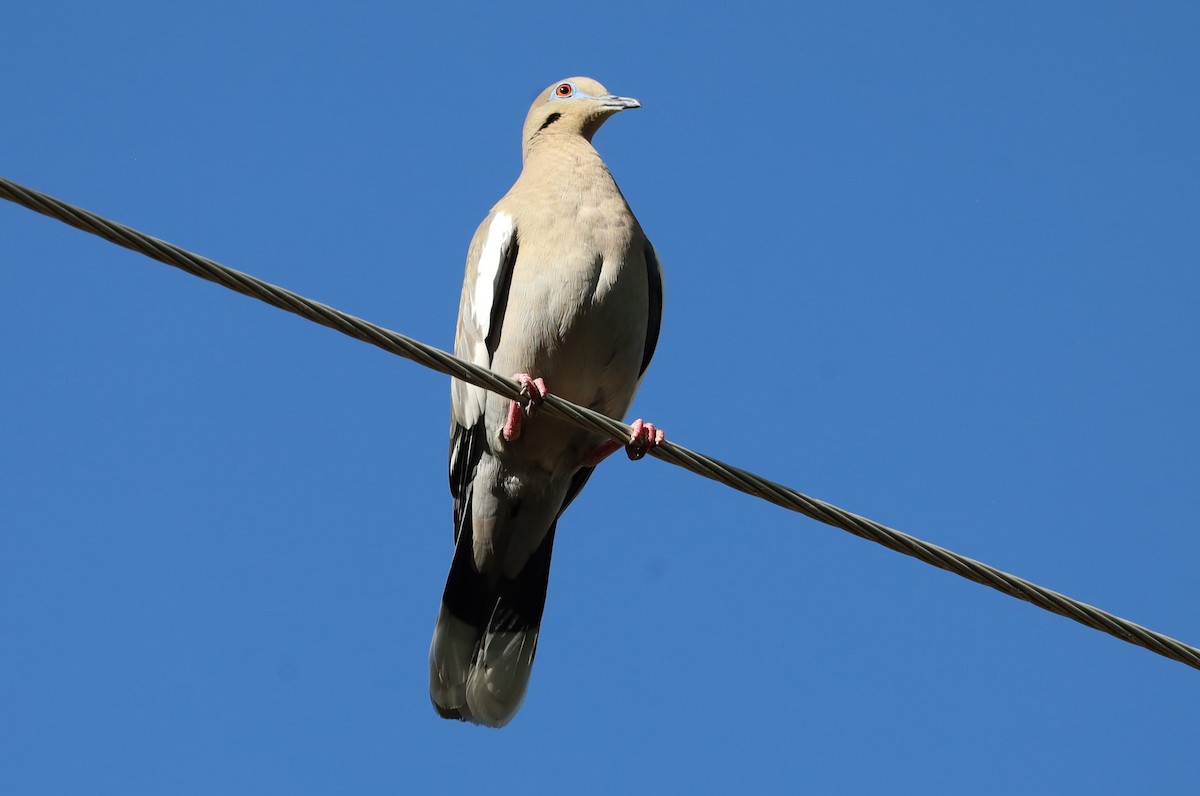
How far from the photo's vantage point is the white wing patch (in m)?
5.31

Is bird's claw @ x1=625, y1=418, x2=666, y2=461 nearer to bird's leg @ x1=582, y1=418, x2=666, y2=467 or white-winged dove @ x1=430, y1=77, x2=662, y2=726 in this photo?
bird's leg @ x1=582, y1=418, x2=666, y2=467

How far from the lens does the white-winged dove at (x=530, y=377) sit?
518cm

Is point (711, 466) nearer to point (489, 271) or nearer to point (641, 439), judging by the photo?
point (641, 439)

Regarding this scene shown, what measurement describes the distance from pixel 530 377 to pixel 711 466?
1.58 m

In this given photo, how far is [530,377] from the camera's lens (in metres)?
5.06

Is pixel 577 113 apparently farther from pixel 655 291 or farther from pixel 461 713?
pixel 461 713

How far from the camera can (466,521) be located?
18.2 ft

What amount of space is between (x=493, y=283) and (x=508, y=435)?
59 cm

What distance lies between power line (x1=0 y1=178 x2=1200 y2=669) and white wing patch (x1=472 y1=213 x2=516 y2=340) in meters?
1.73

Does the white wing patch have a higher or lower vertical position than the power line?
higher

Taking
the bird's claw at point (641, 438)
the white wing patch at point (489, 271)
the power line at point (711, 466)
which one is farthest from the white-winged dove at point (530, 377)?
the power line at point (711, 466)

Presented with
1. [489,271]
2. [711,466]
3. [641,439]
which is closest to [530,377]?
[489,271]

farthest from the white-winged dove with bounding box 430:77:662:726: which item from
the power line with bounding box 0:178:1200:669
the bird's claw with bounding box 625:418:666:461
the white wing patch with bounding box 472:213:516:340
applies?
the power line with bounding box 0:178:1200:669

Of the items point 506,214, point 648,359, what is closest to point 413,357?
point 506,214
